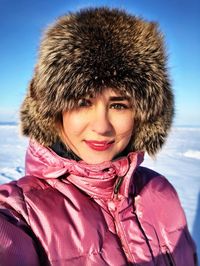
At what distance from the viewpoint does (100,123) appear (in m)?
1.13

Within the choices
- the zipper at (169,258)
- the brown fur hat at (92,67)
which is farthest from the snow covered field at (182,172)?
the zipper at (169,258)

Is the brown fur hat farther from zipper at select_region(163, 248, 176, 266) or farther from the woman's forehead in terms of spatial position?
zipper at select_region(163, 248, 176, 266)

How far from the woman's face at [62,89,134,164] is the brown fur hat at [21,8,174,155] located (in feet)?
0.12

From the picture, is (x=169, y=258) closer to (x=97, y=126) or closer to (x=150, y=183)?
(x=150, y=183)

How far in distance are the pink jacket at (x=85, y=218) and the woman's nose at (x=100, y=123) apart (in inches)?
5.2

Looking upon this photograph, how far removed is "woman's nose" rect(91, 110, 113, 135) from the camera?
113cm

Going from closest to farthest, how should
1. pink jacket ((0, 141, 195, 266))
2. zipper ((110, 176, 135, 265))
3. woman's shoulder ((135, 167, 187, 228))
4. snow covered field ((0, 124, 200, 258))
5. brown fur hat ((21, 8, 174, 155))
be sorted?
pink jacket ((0, 141, 195, 266)) → zipper ((110, 176, 135, 265)) → brown fur hat ((21, 8, 174, 155)) → woman's shoulder ((135, 167, 187, 228)) → snow covered field ((0, 124, 200, 258))

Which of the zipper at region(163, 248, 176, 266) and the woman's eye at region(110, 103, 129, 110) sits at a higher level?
the woman's eye at region(110, 103, 129, 110)

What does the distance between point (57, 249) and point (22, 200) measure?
191 millimetres

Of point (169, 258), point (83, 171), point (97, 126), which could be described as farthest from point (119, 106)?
point (169, 258)

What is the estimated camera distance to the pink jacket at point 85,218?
35.7 inches

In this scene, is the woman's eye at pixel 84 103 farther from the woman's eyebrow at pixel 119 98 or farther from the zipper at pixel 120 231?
the zipper at pixel 120 231

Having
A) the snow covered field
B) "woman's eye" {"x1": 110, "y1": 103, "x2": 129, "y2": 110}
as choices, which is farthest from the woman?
the snow covered field

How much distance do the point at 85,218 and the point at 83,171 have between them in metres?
0.17
